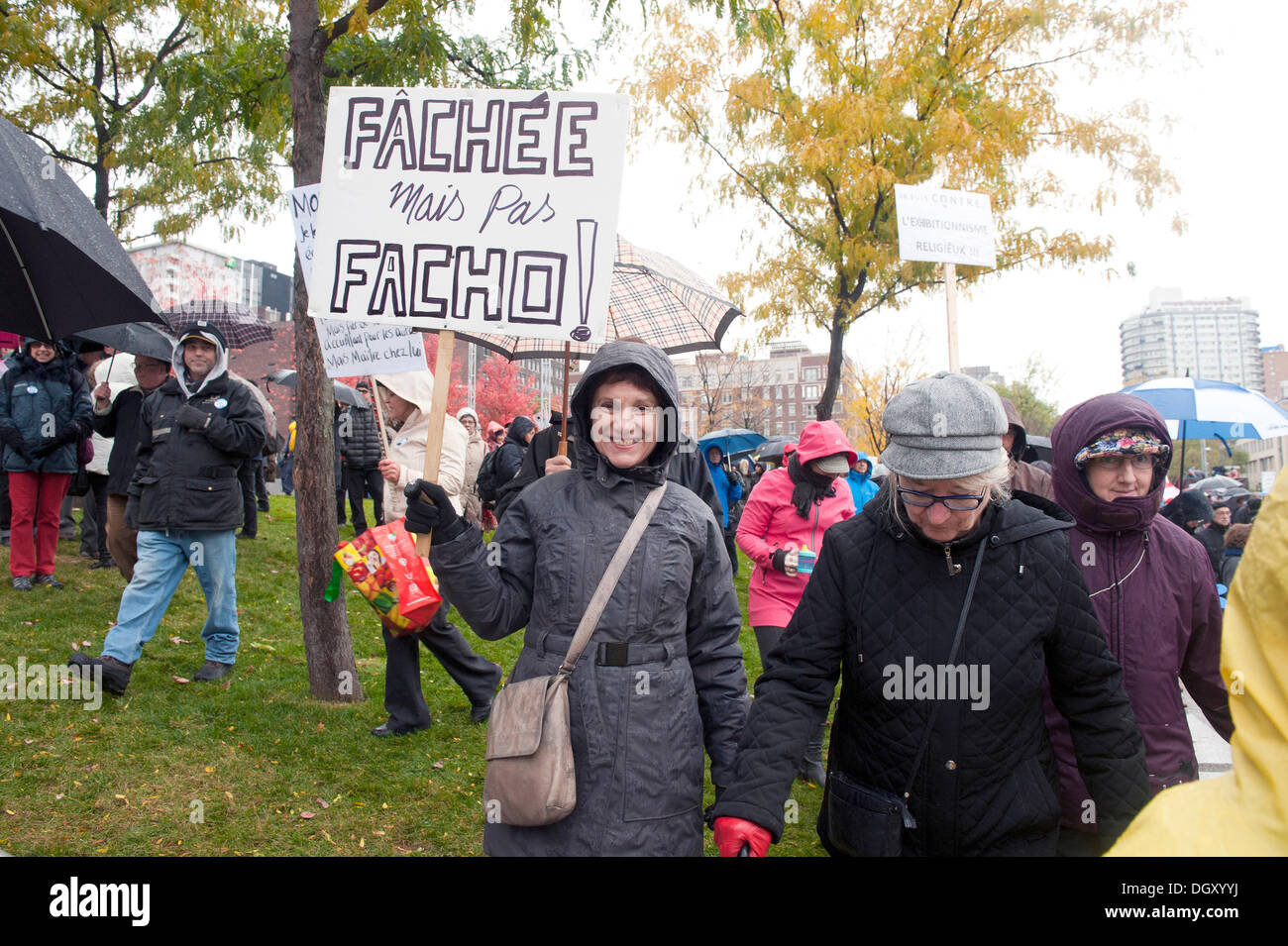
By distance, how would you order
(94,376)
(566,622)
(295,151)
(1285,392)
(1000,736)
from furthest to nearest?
(1285,392)
(94,376)
(295,151)
(566,622)
(1000,736)

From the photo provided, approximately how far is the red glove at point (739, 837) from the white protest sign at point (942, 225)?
398 centimetres

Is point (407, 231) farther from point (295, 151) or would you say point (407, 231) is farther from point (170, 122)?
point (170, 122)

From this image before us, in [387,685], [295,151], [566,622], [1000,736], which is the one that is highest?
[295,151]

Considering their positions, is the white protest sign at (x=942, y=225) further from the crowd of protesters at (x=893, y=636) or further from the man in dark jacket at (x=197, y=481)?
the man in dark jacket at (x=197, y=481)

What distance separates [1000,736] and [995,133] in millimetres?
11386

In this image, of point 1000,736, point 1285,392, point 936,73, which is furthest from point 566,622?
point 1285,392

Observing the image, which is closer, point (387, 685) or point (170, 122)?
point (387, 685)

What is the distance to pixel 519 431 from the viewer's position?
1057 cm

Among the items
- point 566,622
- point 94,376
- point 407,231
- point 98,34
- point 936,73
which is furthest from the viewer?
point 936,73

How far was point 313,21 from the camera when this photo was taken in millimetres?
5516

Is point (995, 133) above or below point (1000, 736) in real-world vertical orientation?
above

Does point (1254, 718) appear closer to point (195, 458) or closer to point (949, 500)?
point (949, 500)

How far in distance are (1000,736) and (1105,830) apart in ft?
1.21

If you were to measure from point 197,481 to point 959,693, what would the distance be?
4.96m
